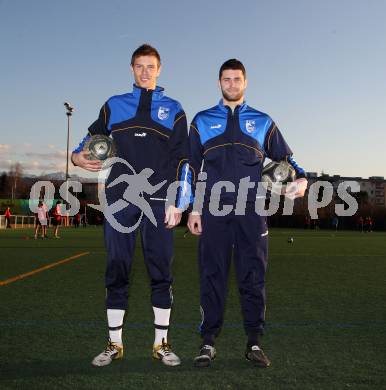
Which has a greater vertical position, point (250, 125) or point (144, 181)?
point (250, 125)

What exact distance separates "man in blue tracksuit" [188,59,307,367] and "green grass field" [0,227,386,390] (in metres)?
0.45

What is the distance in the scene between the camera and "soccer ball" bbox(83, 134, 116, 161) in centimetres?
402

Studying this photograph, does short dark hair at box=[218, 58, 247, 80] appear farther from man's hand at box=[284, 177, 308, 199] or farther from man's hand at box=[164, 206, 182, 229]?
man's hand at box=[164, 206, 182, 229]

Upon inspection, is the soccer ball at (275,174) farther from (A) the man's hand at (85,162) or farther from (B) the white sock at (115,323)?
(B) the white sock at (115,323)

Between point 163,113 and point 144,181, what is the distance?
1.81ft

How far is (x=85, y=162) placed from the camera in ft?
13.4

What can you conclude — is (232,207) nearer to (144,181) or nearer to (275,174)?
(275,174)

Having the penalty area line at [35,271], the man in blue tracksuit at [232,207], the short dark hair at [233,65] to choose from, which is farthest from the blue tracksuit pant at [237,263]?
the penalty area line at [35,271]

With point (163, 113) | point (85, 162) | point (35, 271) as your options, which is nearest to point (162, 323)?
point (85, 162)

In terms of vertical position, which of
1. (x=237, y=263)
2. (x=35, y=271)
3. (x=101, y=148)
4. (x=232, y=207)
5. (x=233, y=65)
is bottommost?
(x=35, y=271)

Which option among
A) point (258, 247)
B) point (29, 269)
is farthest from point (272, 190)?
point (29, 269)

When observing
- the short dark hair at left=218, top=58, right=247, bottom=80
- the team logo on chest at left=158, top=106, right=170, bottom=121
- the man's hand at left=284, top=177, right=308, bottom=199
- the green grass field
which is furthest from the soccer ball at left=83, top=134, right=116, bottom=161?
the green grass field

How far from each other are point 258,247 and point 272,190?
0.49 m

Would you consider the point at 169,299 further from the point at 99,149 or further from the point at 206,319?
the point at 99,149
